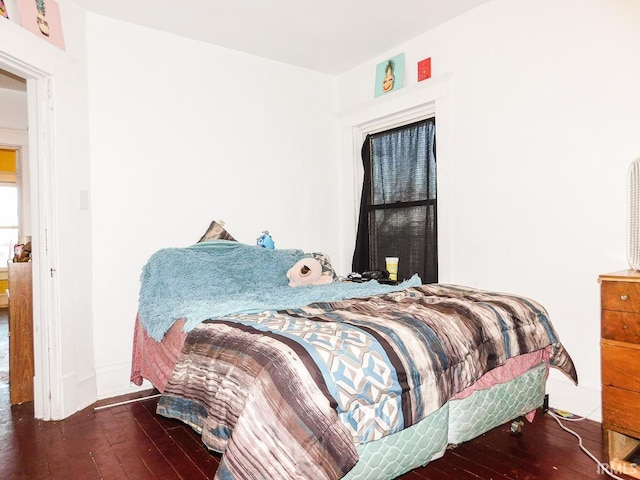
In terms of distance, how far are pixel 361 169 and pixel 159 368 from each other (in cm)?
257

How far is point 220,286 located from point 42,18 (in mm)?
1877

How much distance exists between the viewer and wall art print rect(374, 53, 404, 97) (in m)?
3.46

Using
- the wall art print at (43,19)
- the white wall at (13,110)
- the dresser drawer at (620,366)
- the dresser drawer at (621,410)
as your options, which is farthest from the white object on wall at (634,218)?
the white wall at (13,110)

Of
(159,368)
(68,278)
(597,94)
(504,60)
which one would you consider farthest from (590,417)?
(68,278)

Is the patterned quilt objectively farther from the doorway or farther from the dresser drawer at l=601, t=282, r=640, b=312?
the doorway

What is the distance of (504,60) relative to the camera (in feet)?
9.11

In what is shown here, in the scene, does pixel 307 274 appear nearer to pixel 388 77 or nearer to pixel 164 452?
pixel 164 452

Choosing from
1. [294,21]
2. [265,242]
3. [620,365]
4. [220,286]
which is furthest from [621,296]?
[294,21]

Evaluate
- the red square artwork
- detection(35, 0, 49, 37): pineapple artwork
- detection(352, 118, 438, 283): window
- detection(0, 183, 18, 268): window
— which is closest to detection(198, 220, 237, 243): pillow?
detection(352, 118, 438, 283): window

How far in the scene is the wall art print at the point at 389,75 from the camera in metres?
3.46

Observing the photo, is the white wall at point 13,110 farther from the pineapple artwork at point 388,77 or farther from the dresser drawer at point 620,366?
the dresser drawer at point 620,366

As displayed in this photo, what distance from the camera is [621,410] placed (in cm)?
183

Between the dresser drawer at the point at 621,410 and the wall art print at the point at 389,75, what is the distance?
2.59 m

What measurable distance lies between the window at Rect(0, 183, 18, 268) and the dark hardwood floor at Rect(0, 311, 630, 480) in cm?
497
